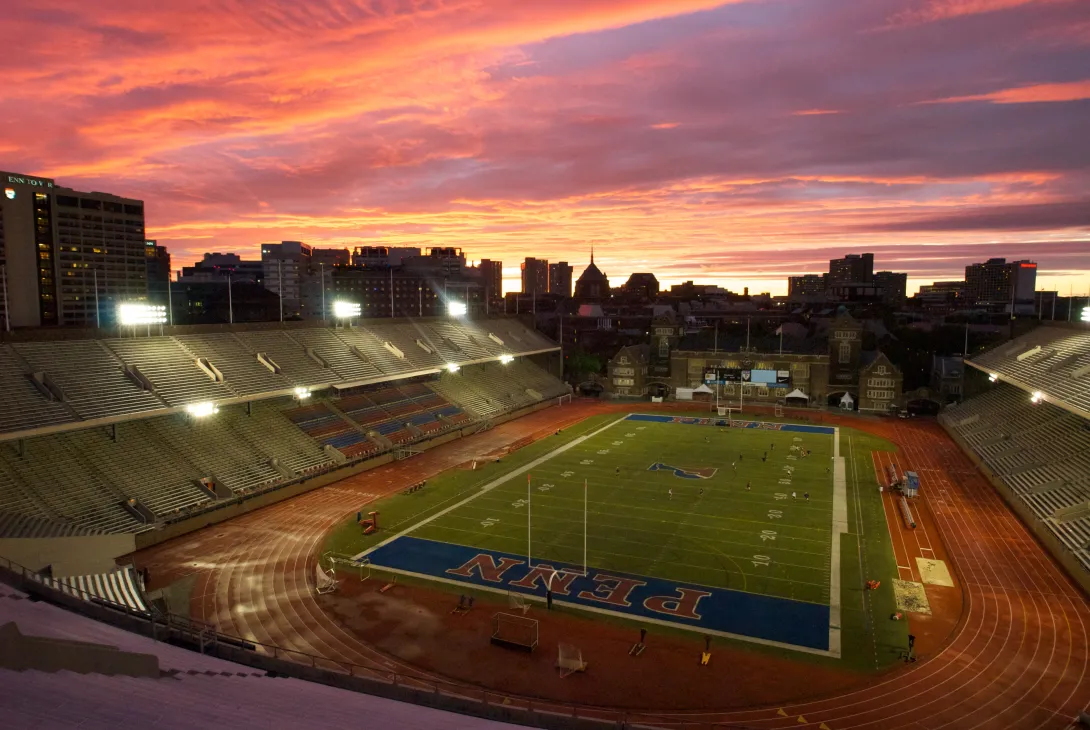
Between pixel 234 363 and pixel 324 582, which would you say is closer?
pixel 324 582

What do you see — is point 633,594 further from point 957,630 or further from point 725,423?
point 725,423

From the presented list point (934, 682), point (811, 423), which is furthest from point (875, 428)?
point (934, 682)

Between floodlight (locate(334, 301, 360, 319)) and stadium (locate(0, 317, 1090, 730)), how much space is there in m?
3.00

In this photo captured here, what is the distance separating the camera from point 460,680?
20.0 metres

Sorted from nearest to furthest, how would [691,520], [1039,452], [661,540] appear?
1. [661,540]
2. [691,520]
3. [1039,452]

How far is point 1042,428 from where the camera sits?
44.9 metres

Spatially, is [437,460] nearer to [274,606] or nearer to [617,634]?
[274,606]

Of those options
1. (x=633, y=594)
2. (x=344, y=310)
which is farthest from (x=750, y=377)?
(x=633, y=594)

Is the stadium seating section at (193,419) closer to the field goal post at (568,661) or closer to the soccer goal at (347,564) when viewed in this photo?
the soccer goal at (347,564)

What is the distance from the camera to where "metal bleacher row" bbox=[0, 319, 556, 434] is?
105 ft

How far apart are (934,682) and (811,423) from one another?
46.1 m

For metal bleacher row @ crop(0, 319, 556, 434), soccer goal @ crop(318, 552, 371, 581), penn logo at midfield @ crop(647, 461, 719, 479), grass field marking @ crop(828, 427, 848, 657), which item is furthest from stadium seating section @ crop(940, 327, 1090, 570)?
metal bleacher row @ crop(0, 319, 556, 434)

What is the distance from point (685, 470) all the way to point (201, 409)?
30.8 meters

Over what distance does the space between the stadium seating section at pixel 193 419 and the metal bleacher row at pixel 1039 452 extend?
39026 millimetres
